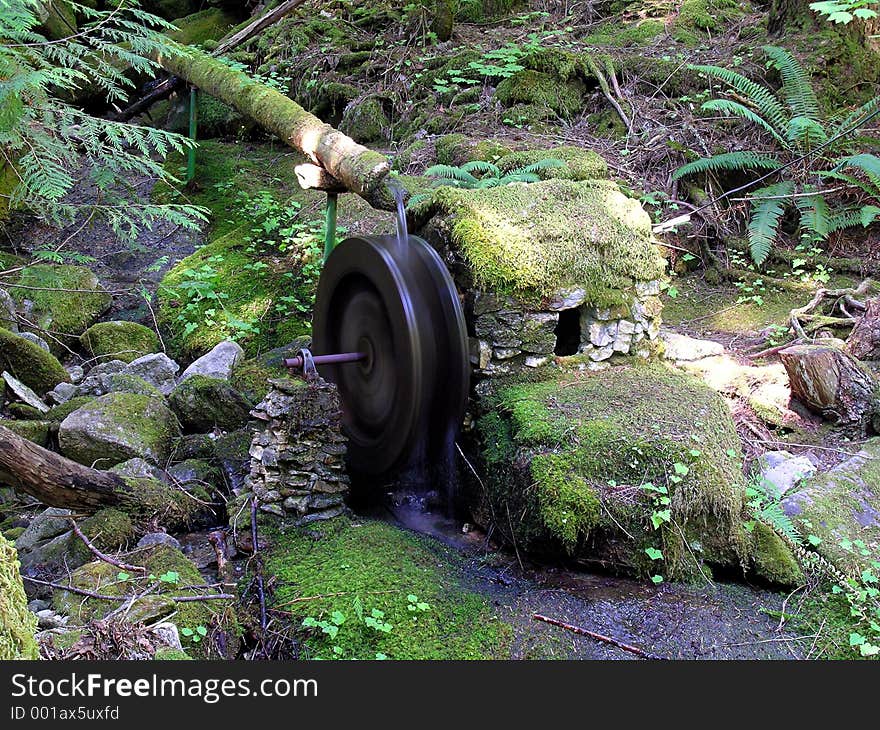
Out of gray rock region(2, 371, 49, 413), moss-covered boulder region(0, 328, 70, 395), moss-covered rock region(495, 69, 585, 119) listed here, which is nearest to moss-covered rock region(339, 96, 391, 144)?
moss-covered rock region(495, 69, 585, 119)

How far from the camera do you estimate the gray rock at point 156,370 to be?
20.7 ft

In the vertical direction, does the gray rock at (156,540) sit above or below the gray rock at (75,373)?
below

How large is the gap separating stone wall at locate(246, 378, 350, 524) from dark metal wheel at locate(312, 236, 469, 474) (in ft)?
1.28

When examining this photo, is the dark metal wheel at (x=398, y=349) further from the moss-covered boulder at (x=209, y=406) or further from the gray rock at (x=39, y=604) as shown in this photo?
the gray rock at (x=39, y=604)

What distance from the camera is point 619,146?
341 inches

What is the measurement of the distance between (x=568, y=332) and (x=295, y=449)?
1.83 metres

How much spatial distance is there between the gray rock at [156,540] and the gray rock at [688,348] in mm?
3882

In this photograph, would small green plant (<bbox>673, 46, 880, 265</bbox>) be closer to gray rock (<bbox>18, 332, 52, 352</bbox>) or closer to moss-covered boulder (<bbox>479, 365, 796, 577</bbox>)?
moss-covered boulder (<bbox>479, 365, 796, 577</bbox>)

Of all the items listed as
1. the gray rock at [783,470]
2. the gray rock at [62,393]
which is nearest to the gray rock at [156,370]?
the gray rock at [62,393]

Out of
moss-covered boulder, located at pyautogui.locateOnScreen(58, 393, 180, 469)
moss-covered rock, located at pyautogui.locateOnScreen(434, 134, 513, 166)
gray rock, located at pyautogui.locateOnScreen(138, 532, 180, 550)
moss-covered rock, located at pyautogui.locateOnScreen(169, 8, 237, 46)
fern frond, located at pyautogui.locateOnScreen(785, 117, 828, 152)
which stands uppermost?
moss-covered rock, located at pyautogui.locateOnScreen(169, 8, 237, 46)

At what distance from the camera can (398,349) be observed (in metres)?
4.38

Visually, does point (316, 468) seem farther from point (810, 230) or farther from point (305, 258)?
point (810, 230)

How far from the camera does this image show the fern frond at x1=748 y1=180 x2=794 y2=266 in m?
7.33

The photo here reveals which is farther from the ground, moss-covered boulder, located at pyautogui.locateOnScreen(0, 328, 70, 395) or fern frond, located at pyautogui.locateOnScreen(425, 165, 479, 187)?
fern frond, located at pyautogui.locateOnScreen(425, 165, 479, 187)
